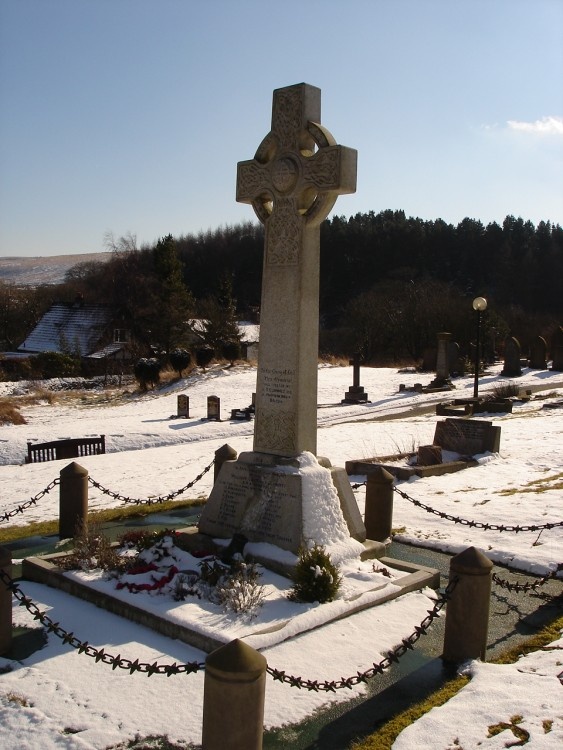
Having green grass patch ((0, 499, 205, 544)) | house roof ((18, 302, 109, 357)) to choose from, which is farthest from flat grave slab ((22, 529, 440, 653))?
house roof ((18, 302, 109, 357))

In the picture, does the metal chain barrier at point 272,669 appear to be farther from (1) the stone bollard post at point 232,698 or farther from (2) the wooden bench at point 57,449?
(2) the wooden bench at point 57,449

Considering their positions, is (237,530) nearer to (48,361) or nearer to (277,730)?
(277,730)

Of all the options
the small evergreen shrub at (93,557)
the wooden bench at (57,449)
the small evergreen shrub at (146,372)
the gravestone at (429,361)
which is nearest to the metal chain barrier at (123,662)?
the small evergreen shrub at (93,557)

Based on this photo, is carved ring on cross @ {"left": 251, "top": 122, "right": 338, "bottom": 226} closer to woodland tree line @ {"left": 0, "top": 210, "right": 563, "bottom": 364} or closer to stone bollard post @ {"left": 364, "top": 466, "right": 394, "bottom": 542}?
stone bollard post @ {"left": 364, "top": 466, "right": 394, "bottom": 542}

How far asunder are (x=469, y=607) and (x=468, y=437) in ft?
30.4

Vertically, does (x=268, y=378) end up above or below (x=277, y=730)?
above

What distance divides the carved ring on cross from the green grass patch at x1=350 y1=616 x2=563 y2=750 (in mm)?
4593

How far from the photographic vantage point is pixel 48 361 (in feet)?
125

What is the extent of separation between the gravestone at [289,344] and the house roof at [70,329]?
37.9 m

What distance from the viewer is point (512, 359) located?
32.3 m

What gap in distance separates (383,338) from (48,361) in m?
21.6

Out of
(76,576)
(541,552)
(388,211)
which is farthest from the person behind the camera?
(388,211)

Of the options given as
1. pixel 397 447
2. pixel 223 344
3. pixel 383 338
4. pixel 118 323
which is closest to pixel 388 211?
pixel 383 338

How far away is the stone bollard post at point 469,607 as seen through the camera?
5.59 meters
